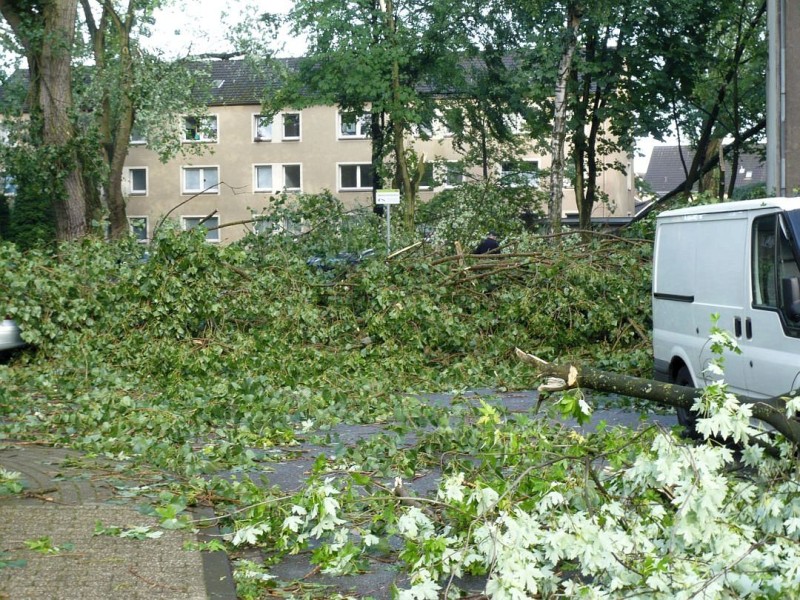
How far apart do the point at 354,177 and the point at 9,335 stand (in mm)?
45280

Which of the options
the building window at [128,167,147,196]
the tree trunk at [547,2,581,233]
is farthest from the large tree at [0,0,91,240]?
the building window at [128,167,147,196]

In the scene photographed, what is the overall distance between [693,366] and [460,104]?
33696mm

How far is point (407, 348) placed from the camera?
48.6ft

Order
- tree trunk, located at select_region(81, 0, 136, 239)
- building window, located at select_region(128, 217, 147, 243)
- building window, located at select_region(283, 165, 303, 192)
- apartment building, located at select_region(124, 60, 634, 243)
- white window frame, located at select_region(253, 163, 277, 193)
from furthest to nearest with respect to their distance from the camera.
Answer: building window, located at select_region(283, 165, 303, 192)
white window frame, located at select_region(253, 163, 277, 193)
apartment building, located at select_region(124, 60, 634, 243)
tree trunk, located at select_region(81, 0, 136, 239)
building window, located at select_region(128, 217, 147, 243)

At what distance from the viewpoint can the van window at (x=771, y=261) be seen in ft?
25.7

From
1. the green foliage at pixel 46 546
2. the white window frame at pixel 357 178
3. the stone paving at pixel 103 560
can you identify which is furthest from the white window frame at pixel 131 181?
the green foliage at pixel 46 546

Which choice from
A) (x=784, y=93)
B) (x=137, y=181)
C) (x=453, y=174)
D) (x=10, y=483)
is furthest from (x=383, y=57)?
(x=10, y=483)

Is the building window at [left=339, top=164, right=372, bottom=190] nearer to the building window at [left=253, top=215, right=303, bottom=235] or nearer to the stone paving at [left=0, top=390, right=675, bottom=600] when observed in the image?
the building window at [left=253, top=215, right=303, bottom=235]

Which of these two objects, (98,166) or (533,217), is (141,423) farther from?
(533,217)

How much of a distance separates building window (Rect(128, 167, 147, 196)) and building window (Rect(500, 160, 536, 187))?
2259cm

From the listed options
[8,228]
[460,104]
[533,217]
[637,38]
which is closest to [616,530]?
[637,38]

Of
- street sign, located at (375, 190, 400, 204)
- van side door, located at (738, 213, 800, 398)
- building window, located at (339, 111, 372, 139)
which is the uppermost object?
building window, located at (339, 111, 372, 139)

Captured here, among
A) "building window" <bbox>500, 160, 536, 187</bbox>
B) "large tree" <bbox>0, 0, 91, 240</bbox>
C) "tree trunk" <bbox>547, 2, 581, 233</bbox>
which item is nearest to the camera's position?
"large tree" <bbox>0, 0, 91, 240</bbox>

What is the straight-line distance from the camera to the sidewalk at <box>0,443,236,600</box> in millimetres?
4918
